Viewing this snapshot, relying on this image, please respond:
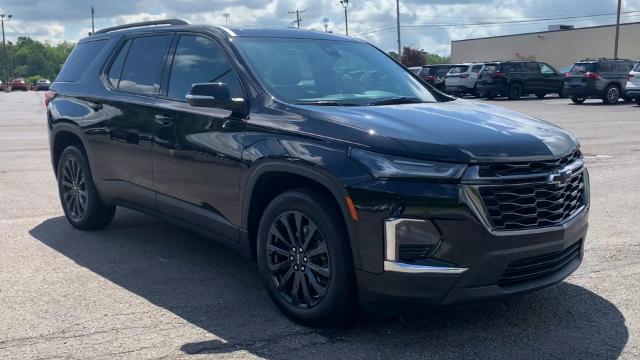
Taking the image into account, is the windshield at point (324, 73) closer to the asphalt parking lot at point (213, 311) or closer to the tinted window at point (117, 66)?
the asphalt parking lot at point (213, 311)

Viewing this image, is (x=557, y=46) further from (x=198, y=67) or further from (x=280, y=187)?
(x=280, y=187)

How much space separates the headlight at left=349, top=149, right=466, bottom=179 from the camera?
3.71m

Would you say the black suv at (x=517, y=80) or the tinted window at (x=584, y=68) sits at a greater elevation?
the tinted window at (x=584, y=68)

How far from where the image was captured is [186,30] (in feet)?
18.2

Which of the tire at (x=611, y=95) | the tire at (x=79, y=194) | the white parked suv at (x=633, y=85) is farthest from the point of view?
the tire at (x=611, y=95)

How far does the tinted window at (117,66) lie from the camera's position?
6.27 m

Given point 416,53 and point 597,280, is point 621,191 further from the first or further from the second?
point 416,53

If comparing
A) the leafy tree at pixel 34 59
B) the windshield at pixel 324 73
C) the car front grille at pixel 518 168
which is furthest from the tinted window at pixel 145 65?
the leafy tree at pixel 34 59

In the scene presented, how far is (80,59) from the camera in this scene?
700 centimetres

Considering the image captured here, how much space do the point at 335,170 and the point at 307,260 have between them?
0.64 m

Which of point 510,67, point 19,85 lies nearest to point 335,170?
point 510,67

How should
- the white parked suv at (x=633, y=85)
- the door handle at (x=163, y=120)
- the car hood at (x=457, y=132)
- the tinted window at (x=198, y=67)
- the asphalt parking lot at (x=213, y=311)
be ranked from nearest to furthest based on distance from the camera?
the car hood at (x=457, y=132), the asphalt parking lot at (x=213, y=311), the tinted window at (x=198, y=67), the door handle at (x=163, y=120), the white parked suv at (x=633, y=85)

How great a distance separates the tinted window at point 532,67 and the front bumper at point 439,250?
29838 mm

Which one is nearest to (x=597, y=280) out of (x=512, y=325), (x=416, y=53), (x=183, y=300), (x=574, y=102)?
(x=512, y=325)
